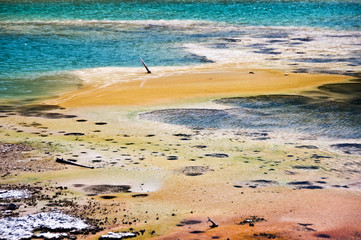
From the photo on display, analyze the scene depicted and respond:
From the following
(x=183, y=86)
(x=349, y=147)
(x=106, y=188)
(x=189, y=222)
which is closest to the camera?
(x=189, y=222)

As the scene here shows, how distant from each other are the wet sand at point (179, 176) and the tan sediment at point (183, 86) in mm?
1361

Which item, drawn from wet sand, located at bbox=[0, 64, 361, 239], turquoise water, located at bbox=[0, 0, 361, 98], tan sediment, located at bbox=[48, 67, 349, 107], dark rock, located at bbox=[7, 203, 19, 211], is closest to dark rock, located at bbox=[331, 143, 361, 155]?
wet sand, located at bbox=[0, 64, 361, 239]

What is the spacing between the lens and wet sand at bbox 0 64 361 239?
651 centimetres

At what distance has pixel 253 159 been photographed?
9164mm

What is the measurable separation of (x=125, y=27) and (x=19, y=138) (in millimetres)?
31100

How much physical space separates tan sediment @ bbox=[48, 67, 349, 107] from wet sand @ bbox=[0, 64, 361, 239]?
136 cm

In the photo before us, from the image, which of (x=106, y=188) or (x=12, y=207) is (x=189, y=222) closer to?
(x=106, y=188)

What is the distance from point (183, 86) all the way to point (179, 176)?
8.35 meters

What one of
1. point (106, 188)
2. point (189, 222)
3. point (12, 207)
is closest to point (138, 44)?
point (106, 188)

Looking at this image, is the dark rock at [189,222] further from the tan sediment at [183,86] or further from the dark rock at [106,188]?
the tan sediment at [183,86]

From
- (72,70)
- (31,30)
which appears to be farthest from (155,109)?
(31,30)

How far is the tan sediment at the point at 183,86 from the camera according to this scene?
1485cm

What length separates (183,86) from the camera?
16.4m

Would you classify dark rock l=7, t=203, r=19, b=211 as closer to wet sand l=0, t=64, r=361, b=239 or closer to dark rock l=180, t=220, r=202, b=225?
wet sand l=0, t=64, r=361, b=239
